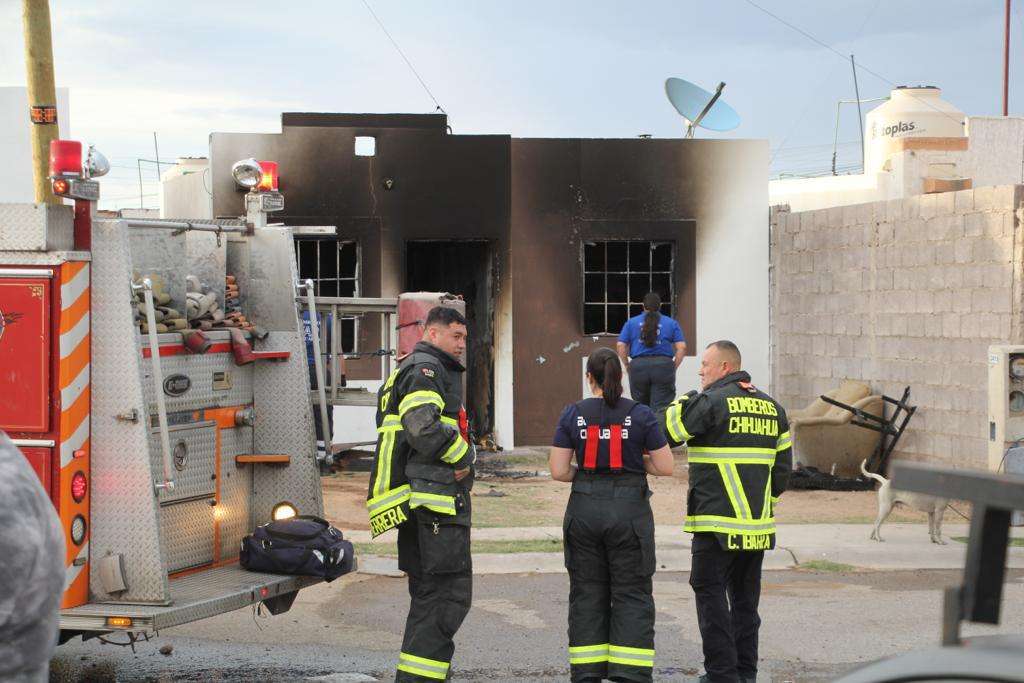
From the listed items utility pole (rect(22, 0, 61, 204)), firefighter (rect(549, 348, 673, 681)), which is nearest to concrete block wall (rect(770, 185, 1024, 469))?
firefighter (rect(549, 348, 673, 681))

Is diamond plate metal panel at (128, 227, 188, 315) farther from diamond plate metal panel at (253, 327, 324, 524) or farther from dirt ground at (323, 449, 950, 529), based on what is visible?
dirt ground at (323, 449, 950, 529)

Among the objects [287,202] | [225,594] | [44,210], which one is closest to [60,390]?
[44,210]

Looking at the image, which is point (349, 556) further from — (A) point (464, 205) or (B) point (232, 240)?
(A) point (464, 205)

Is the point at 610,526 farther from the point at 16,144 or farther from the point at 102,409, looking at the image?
the point at 16,144

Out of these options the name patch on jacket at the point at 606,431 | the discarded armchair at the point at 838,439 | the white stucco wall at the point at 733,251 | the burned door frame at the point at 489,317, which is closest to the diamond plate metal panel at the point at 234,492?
the name patch on jacket at the point at 606,431

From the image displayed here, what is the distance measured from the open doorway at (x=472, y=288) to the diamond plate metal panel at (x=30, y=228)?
10703 mm

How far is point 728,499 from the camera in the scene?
6426 mm

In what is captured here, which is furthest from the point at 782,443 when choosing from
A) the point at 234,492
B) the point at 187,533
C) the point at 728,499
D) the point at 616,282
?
the point at 616,282

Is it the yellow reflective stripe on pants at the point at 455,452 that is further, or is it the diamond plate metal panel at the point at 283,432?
the diamond plate metal panel at the point at 283,432

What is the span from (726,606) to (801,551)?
12.7 ft

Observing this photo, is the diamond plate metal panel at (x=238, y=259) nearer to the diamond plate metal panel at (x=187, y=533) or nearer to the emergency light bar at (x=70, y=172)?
the diamond plate metal panel at (x=187, y=533)

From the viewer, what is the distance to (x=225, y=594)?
6293mm

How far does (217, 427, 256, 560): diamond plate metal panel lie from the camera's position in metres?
6.99

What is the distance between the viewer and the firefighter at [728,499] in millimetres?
6395
